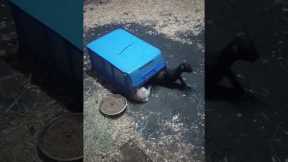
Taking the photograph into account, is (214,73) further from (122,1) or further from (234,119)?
(122,1)

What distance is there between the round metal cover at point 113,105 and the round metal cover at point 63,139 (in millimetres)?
616

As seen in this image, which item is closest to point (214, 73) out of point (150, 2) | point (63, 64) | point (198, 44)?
point (198, 44)

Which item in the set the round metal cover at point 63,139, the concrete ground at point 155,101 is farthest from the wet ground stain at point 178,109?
the round metal cover at point 63,139

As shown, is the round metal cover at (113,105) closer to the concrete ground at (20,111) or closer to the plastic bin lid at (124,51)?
the plastic bin lid at (124,51)

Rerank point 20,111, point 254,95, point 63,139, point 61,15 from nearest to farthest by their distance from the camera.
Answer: point 254,95 < point 61,15 < point 63,139 < point 20,111

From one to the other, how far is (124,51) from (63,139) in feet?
2.57

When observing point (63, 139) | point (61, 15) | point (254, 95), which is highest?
point (61, 15)

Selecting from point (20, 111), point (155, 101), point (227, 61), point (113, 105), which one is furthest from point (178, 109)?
point (20, 111)

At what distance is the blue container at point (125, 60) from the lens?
1.13m

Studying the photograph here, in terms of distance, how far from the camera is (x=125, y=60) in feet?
3.76

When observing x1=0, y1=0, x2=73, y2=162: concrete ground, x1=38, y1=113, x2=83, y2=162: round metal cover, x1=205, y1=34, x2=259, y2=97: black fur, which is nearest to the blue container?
x1=205, y1=34, x2=259, y2=97: black fur

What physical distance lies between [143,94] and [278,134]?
46 centimetres

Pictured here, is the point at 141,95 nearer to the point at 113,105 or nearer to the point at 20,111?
the point at 113,105

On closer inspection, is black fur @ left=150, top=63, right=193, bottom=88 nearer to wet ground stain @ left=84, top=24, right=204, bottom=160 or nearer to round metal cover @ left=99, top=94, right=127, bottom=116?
wet ground stain @ left=84, top=24, right=204, bottom=160
